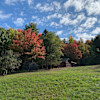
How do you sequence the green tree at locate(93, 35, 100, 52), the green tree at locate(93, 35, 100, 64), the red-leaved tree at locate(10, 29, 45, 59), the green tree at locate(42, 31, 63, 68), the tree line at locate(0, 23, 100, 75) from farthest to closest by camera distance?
the green tree at locate(93, 35, 100, 52) < the green tree at locate(93, 35, 100, 64) < the green tree at locate(42, 31, 63, 68) < the red-leaved tree at locate(10, 29, 45, 59) < the tree line at locate(0, 23, 100, 75)

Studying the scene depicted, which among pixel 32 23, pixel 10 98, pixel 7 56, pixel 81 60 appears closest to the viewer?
pixel 10 98

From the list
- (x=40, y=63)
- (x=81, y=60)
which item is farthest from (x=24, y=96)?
(x=81, y=60)

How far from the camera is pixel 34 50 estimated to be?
24641 mm

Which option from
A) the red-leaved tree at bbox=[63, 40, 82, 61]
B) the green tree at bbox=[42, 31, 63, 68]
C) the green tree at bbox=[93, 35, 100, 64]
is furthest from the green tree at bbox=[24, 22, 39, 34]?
the green tree at bbox=[93, 35, 100, 64]

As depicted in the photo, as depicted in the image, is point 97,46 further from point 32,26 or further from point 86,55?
point 32,26

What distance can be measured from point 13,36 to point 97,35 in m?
46.3

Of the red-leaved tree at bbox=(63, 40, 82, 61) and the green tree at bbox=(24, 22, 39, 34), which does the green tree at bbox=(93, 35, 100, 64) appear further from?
the green tree at bbox=(24, 22, 39, 34)

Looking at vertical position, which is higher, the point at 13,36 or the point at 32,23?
the point at 32,23

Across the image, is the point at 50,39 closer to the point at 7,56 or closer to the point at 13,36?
the point at 13,36

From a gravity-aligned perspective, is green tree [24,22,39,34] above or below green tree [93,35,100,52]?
above

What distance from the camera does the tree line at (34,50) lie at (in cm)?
1997

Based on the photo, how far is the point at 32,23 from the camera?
34344 mm

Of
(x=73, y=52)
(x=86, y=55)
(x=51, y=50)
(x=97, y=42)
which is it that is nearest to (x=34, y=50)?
(x=51, y=50)

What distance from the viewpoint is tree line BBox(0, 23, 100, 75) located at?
1997cm
